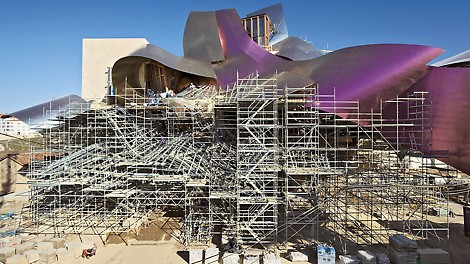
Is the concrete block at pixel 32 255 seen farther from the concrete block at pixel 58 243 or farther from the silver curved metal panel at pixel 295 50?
the silver curved metal panel at pixel 295 50

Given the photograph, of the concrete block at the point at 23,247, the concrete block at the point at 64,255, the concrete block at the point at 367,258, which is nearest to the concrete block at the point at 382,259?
the concrete block at the point at 367,258

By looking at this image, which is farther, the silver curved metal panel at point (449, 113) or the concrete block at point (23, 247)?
the silver curved metal panel at point (449, 113)

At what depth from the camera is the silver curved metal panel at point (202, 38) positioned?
58.3 ft

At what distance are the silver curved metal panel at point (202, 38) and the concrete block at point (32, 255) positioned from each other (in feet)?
40.3

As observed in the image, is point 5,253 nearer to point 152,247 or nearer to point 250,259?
point 152,247

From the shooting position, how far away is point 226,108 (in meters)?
11.9

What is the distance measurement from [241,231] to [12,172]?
585 inches

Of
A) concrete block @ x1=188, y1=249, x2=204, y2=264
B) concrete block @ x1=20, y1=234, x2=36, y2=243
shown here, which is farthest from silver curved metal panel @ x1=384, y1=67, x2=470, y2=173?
concrete block @ x1=20, y1=234, x2=36, y2=243

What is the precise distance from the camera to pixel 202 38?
18.2m

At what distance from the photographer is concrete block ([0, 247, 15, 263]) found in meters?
8.67

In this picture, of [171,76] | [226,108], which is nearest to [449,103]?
[226,108]

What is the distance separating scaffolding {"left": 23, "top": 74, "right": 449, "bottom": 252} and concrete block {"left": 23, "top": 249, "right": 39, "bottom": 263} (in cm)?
214

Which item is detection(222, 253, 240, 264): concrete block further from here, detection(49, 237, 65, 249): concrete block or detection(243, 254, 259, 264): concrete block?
detection(49, 237, 65, 249): concrete block

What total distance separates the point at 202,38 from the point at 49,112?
9.05 metres
